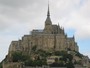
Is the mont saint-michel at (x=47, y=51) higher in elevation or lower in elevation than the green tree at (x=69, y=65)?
higher

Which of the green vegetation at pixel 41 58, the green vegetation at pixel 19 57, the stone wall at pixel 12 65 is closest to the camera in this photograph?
the green vegetation at pixel 41 58

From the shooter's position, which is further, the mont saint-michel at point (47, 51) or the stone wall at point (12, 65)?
the mont saint-michel at point (47, 51)

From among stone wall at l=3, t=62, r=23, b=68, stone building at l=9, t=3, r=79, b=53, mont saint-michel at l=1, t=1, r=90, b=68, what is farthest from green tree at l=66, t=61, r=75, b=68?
stone wall at l=3, t=62, r=23, b=68

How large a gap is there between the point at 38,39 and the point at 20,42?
6545 millimetres

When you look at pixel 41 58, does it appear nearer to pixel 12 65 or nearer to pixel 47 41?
pixel 47 41

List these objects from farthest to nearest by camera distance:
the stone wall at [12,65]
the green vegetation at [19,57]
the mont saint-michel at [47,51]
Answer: the green vegetation at [19,57] < the mont saint-michel at [47,51] < the stone wall at [12,65]

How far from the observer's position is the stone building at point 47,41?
125688 mm

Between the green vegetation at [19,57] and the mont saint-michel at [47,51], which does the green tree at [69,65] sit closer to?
Answer: the mont saint-michel at [47,51]

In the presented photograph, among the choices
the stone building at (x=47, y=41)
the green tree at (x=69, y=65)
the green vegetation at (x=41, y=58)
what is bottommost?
→ the green tree at (x=69, y=65)

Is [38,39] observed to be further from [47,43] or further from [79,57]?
[79,57]

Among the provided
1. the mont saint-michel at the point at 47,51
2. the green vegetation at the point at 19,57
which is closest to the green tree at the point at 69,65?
the mont saint-michel at the point at 47,51

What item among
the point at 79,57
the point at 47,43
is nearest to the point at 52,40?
the point at 47,43

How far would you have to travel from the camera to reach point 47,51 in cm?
→ 12456

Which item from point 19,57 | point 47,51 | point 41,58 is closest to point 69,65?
point 41,58
